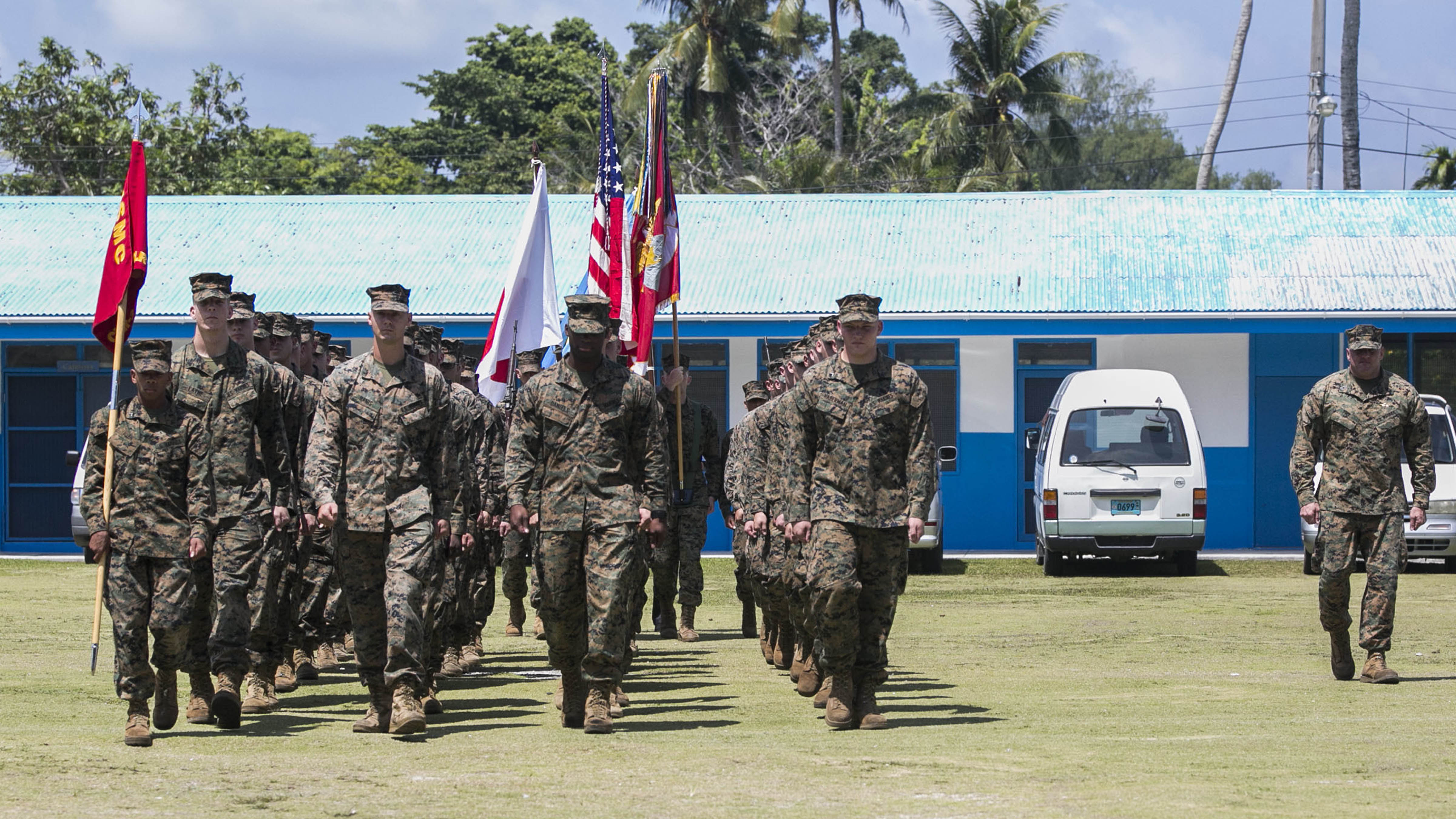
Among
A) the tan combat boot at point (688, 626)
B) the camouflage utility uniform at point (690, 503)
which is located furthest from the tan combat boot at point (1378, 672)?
the tan combat boot at point (688, 626)

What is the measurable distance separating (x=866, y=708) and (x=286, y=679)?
12.6 ft

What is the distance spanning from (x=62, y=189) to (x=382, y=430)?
3383 cm

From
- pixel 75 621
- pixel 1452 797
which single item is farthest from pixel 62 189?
pixel 1452 797

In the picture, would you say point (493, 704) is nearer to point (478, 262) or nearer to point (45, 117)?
point (478, 262)

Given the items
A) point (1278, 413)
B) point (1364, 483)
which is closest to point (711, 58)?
point (1278, 413)

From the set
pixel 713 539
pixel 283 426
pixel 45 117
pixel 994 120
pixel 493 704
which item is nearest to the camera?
pixel 283 426

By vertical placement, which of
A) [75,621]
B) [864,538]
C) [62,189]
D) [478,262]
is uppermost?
[62,189]

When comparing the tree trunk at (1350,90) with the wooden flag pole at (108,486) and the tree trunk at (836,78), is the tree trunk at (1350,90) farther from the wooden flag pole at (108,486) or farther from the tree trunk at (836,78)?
the wooden flag pole at (108,486)

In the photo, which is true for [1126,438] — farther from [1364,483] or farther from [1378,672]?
[1378,672]

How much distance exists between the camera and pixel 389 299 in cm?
926

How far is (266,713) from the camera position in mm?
9930

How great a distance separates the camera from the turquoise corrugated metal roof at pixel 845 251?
2383cm

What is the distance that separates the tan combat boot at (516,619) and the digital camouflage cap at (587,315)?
5.72 meters

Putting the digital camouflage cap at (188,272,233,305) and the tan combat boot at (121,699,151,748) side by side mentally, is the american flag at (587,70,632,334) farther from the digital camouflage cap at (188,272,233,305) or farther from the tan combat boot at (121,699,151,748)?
the tan combat boot at (121,699,151,748)
